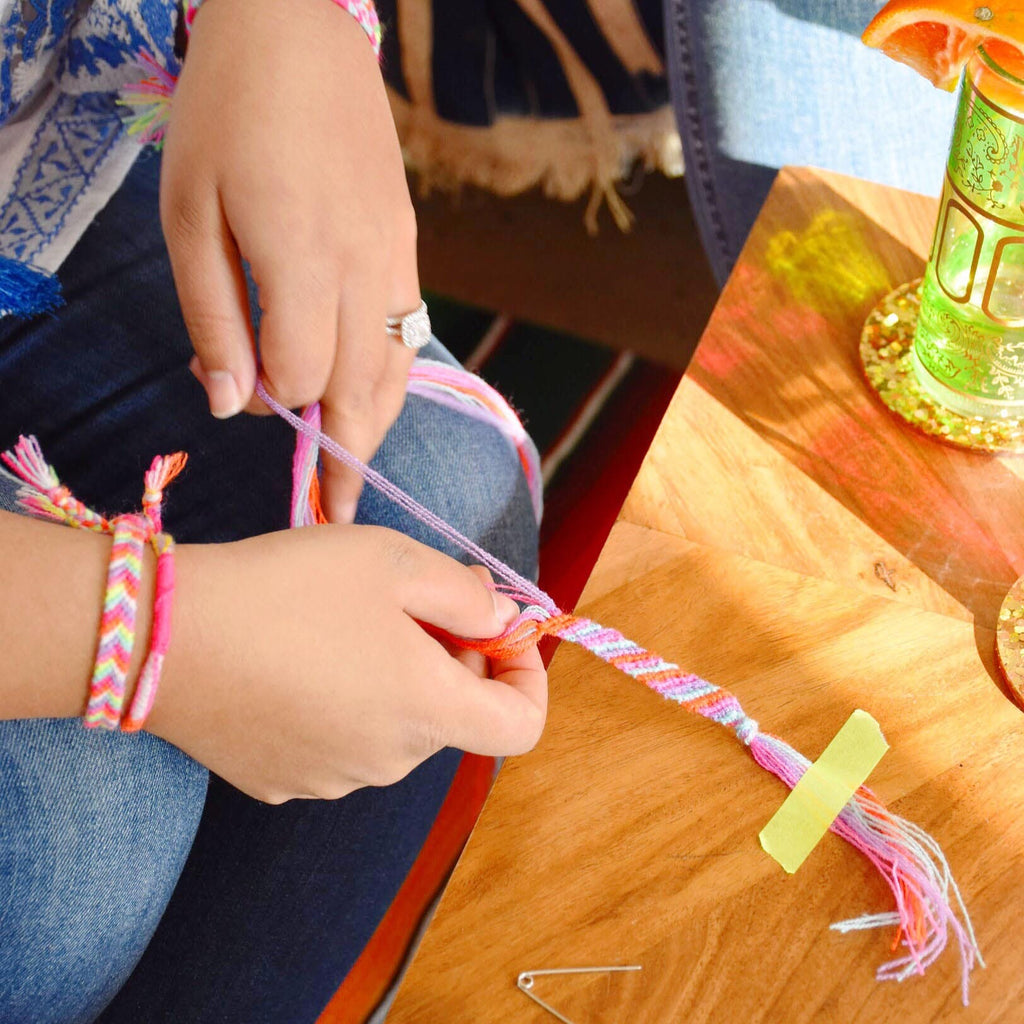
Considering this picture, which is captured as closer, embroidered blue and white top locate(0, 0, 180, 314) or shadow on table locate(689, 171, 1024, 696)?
shadow on table locate(689, 171, 1024, 696)

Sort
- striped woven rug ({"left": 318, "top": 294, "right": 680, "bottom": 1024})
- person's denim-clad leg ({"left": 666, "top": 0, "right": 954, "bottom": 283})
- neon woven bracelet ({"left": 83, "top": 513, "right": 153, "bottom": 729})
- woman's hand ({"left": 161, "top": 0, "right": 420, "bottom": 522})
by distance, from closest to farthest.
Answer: neon woven bracelet ({"left": 83, "top": 513, "right": 153, "bottom": 729}) → woman's hand ({"left": 161, "top": 0, "right": 420, "bottom": 522}) → person's denim-clad leg ({"left": 666, "top": 0, "right": 954, "bottom": 283}) → striped woven rug ({"left": 318, "top": 294, "right": 680, "bottom": 1024})

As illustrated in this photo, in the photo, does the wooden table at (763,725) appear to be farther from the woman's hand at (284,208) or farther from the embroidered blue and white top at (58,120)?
the embroidered blue and white top at (58,120)

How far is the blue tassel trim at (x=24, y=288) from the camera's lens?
2.43ft

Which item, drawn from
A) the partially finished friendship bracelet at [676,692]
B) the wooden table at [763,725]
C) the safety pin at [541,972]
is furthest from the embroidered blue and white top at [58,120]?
the safety pin at [541,972]

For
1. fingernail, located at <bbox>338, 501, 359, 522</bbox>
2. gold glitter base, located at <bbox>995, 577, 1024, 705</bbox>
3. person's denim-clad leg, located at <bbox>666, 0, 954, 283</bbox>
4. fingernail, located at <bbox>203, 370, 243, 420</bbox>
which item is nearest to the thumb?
fingernail, located at <bbox>203, 370, 243, 420</bbox>

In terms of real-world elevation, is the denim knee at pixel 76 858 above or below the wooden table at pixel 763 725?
below

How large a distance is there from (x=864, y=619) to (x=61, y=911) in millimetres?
502

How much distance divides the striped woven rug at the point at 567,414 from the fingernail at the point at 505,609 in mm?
585

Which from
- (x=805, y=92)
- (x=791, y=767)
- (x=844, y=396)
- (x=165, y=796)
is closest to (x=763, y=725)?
(x=791, y=767)

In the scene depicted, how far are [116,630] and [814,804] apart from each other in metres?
0.37

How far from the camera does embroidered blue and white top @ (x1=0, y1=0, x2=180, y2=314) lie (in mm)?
767

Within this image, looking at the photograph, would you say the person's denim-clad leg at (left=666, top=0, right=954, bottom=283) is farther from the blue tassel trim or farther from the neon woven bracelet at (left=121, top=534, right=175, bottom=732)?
the neon woven bracelet at (left=121, top=534, right=175, bottom=732)

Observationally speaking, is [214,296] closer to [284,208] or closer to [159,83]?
[284,208]

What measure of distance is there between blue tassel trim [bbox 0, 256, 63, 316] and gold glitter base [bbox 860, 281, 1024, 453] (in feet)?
1.91
